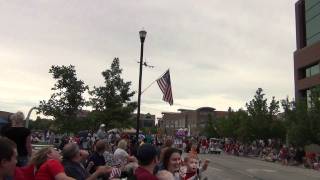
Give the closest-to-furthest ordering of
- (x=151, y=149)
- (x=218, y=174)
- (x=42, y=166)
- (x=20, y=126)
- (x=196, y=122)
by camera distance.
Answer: (x=151, y=149)
(x=42, y=166)
(x=20, y=126)
(x=218, y=174)
(x=196, y=122)

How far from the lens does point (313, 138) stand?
45.8 metres

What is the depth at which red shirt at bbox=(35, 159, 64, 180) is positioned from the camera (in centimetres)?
575

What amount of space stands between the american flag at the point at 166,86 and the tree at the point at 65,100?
270 inches

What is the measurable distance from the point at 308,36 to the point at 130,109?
42.4 metres

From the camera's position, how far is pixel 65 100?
2917 cm

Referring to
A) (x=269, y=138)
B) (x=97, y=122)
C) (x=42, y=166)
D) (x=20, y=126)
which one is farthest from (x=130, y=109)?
(x=269, y=138)

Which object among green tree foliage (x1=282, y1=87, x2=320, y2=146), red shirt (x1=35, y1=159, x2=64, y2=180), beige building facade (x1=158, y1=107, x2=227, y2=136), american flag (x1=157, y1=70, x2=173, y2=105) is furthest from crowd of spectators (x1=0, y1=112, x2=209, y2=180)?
beige building facade (x1=158, y1=107, x2=227, y2=136)

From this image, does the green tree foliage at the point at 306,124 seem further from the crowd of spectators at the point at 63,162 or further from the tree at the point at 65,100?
the crowd of spectators at the point at 63,162

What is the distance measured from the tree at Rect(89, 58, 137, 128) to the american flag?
27.1 ft

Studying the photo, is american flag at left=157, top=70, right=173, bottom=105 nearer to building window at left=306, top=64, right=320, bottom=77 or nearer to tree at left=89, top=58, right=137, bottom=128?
tree at left=89, top=58, right=137, bottom=128

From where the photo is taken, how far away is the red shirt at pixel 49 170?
5750mm

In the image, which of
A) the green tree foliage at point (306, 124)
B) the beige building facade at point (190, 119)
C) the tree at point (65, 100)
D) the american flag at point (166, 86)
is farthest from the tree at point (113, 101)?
the beige building facade at point (190, 119)

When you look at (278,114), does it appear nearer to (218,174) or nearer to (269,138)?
(269,138)

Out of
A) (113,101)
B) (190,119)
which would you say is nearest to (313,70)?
(113,101)
